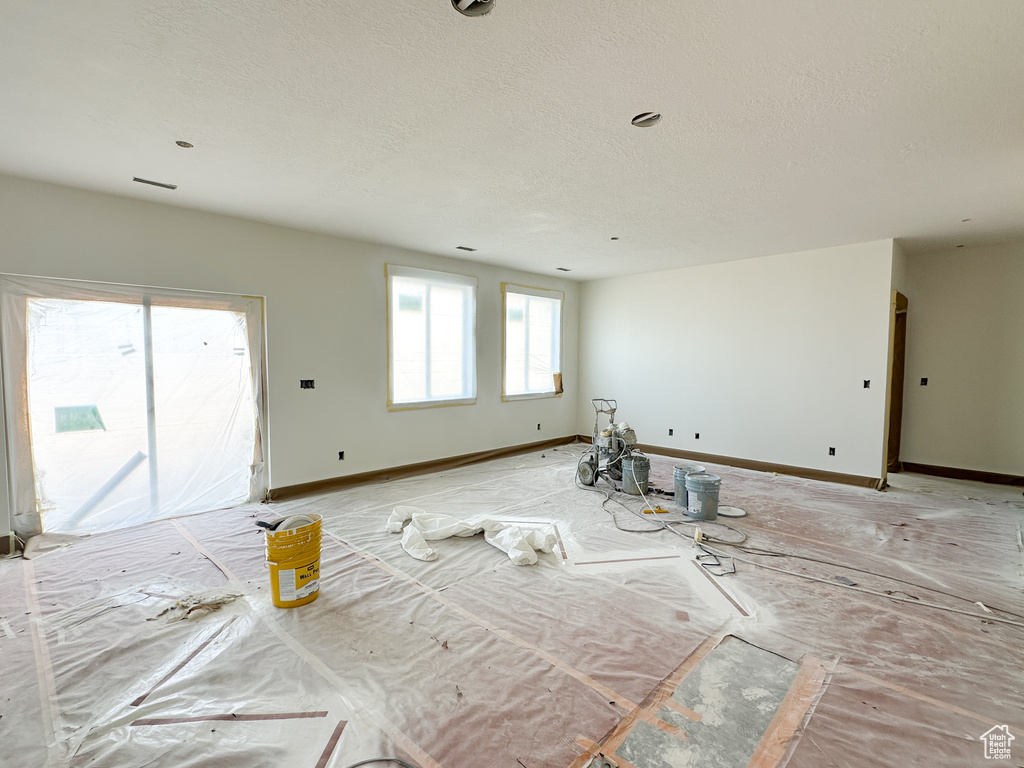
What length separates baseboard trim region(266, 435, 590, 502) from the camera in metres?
4.89

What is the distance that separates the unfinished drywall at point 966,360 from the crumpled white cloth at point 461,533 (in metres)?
5.62

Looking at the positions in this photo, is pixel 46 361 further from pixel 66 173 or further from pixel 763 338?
pixel 763 338

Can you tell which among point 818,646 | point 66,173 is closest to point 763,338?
point 818,646

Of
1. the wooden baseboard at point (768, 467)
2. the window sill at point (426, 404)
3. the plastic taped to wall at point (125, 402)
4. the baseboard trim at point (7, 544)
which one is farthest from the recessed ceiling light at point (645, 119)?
the baseboard trim at point (7, 544)

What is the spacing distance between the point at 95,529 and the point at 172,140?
3.31m

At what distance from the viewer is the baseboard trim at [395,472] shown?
4.89m

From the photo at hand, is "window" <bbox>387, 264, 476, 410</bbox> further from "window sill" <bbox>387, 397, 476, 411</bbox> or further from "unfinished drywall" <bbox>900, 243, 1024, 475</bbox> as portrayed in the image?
"unfinished drywall" <bbox>900, 243, 1024, 475</bbox>

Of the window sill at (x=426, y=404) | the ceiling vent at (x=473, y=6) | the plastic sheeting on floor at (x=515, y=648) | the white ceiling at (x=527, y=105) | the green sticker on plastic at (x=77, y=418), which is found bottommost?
the plastic sheeting on floor at (x=515, y=648)

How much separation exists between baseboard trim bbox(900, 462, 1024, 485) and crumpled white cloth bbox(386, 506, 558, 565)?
548 centimetres

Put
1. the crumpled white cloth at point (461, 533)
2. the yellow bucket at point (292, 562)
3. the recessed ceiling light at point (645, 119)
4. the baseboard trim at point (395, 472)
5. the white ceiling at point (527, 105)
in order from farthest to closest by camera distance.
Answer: the baseboard trim at point (395, 472)
the crumpled white cloth at point (461, 533)
the yellow bucket at point (292, 562)
the recessed ceiling light at point (645, 119)
the white ceiling at point (527, 105)

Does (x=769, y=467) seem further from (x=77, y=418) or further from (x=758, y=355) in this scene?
(x=77, y=418)

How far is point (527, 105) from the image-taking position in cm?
246

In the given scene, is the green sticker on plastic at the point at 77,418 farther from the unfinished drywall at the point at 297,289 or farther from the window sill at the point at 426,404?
the window sill at the point at 426,404

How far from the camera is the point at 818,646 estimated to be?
7.83 feet
